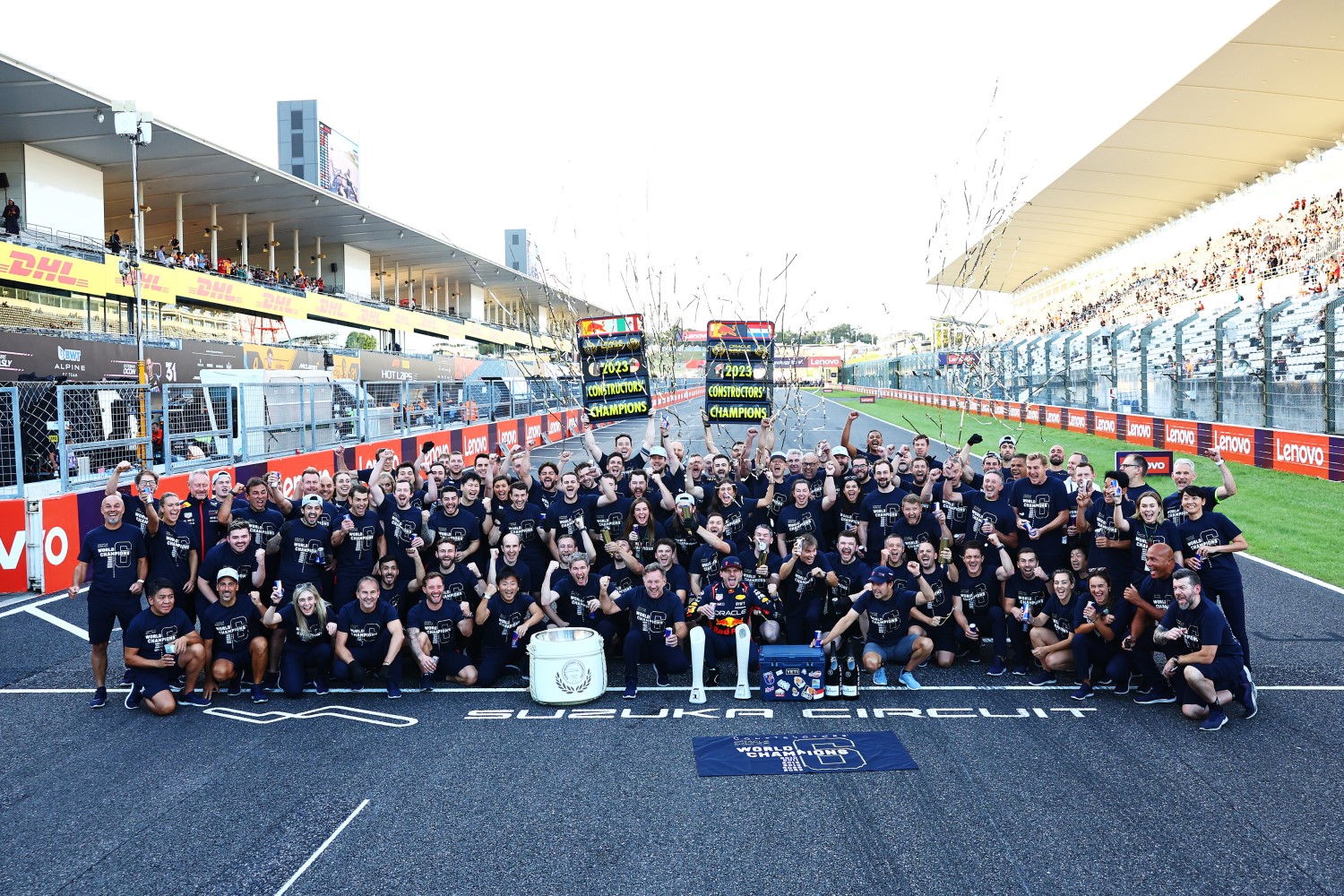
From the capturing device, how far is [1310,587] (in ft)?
36.2

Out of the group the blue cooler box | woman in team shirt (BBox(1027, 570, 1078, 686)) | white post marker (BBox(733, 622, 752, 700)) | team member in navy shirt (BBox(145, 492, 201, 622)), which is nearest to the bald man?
woman in team shirt (BBox(1027, 570, 1078, 686))

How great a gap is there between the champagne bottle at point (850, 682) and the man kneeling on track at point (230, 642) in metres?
5.16

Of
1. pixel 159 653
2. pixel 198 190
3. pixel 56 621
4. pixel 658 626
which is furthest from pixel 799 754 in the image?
pixel 198 190

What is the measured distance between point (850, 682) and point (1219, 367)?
1757 centimetres

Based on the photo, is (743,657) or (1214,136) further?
(1214,136)

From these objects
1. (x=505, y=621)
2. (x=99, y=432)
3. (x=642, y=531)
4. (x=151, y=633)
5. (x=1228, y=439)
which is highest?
(x=99, y=432)

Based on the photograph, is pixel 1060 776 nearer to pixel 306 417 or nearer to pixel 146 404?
pixel 146 404

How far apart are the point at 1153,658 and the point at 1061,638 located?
827 mm

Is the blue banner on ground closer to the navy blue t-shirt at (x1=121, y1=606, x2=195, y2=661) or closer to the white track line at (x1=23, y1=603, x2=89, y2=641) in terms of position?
the navy blue t-shirt at (x1=121, y1=606, x2=195, y2=661)

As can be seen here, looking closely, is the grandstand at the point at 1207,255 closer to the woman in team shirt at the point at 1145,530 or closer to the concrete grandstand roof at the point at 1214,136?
the concrete grandstand roof at the point at 1214,136

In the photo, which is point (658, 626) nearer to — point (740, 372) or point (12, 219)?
point (740, 372)

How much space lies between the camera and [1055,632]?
8344 mm

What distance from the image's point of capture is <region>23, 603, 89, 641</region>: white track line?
986 centimetres

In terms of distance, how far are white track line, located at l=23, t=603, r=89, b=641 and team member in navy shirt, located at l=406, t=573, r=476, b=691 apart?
427cm
